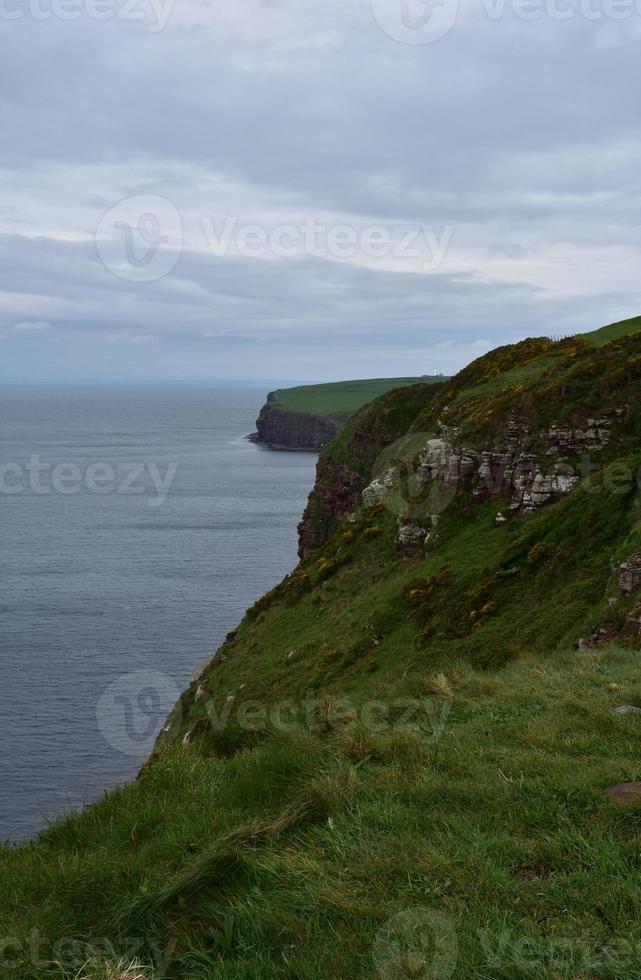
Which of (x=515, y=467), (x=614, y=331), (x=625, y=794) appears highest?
(x=614, y=331)

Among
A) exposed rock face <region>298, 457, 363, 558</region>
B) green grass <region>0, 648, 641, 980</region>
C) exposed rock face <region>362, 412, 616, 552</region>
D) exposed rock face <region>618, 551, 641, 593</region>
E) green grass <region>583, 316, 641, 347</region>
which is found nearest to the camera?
Result: green grass <region>0, 648, 641, 980</region>

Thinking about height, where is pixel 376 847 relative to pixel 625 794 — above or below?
below

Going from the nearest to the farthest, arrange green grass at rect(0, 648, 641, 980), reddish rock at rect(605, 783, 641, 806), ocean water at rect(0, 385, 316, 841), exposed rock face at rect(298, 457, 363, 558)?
green grass at rect(0, 648, 641, 980) → reddish rock at rect(605, 783, 641, 806) → ocean water at rect(0, 385, 316, 841) → exposed rock face at rect(298, 457, 363, 558)

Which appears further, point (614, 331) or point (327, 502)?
point (327, 502)

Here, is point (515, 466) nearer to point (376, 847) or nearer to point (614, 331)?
point (614, 331)

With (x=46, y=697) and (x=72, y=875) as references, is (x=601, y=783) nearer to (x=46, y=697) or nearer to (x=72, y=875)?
(x=72, y=875)

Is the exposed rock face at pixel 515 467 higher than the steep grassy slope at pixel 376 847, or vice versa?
the exposed rock face at pixel 515 467

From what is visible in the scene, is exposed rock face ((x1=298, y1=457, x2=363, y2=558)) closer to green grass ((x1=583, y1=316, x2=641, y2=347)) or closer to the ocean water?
the ocean water

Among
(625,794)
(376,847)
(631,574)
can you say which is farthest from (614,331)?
(376,847)

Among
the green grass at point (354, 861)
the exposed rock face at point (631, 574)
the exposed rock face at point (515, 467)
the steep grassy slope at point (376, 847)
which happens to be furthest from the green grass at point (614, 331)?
the green grass at point (354, 861)

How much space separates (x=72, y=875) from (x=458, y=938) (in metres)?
4.18

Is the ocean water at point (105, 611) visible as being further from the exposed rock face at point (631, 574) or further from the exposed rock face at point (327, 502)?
the exposed rock face at point (631, 574)

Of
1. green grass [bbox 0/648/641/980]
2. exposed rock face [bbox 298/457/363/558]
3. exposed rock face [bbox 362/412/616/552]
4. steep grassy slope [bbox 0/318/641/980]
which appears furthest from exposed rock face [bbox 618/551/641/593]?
exposed rock face [bbox 298/457/363/558]

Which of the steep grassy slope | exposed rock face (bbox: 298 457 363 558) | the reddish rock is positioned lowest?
exposed rock face (bbox: 298 457 363 558)
